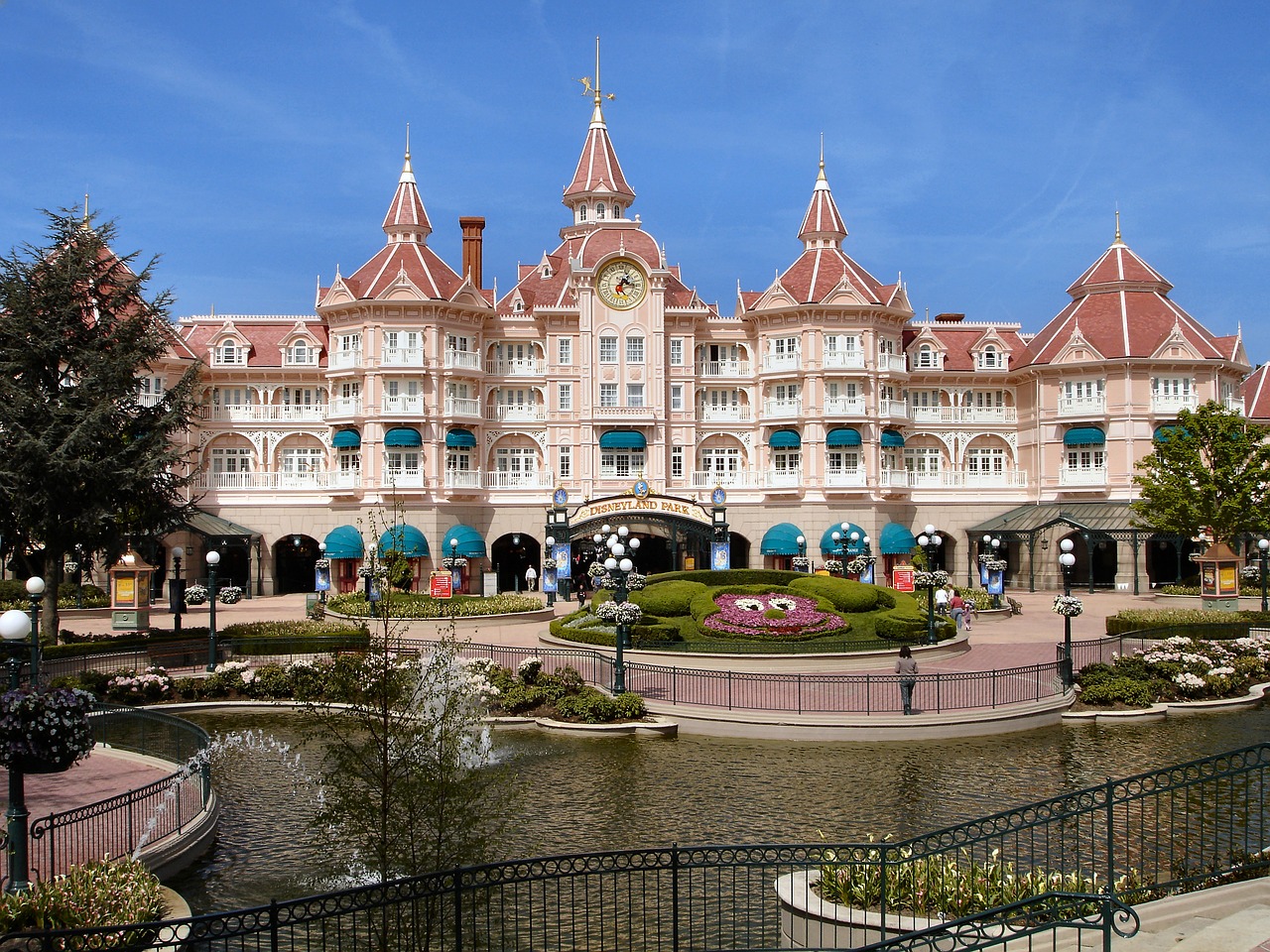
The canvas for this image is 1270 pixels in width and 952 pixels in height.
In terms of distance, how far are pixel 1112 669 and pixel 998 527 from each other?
29382 millimetres

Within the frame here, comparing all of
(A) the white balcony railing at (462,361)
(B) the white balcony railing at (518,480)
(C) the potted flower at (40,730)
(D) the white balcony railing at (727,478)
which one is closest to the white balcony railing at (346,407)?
(A) the white balcony railing at (462,361)

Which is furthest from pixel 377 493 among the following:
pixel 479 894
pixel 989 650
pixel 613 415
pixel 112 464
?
pixel 479 894

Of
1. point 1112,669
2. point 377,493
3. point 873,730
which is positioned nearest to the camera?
point 873,730

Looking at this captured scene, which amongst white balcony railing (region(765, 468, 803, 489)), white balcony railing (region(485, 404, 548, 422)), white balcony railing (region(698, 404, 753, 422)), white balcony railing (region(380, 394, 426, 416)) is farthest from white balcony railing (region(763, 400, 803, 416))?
white balcony railing (region(380, 394, 426, 416))

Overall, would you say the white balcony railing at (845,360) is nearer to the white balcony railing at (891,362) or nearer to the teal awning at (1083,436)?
the white balcony railing at (891,362)

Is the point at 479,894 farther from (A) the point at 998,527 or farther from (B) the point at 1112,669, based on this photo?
(A) the point at 998,527

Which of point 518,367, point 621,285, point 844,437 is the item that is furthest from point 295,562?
point 844,437

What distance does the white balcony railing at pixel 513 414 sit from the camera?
56.3 metres

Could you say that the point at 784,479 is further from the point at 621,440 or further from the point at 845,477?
the point at 621,440

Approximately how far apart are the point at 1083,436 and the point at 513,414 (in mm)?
29246

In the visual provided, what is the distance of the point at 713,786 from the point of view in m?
19.0

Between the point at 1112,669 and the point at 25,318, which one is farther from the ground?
the point at 25,318

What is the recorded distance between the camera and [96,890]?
1173 centimetres

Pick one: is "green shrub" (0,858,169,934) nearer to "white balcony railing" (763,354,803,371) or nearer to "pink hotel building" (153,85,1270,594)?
"pink hotel building" (153,85,1270,594)
